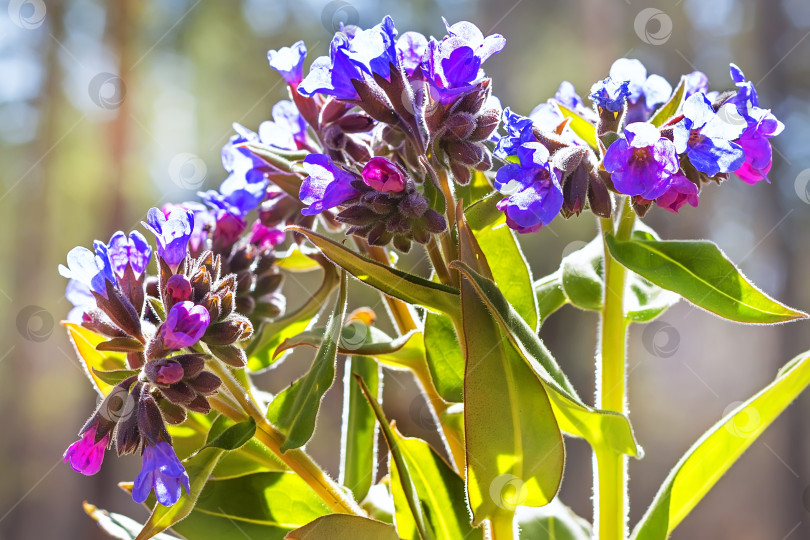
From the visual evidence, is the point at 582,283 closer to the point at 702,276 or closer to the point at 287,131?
the point at 702,276

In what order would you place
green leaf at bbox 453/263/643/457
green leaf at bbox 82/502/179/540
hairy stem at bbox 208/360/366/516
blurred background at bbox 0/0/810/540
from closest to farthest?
1. green leaf at bbox 453/263/643/457
2. hairy stem at bbox 208/360/366/516
3. green leaf at bbox 82/502/179/540
4. blurred background at bbox 0/0/810/540

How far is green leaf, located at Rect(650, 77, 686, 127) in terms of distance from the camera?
65 centimetres

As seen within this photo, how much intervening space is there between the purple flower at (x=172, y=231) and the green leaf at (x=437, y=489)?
0.79 feet

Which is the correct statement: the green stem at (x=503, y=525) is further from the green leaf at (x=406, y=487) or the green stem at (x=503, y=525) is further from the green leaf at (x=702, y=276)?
the green leaf at (x=702, y=276)

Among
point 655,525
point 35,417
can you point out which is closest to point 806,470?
point 655,525

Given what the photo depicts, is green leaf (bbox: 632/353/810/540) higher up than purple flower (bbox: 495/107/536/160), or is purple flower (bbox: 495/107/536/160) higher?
purple flower (bbox: 495/107/536/160)

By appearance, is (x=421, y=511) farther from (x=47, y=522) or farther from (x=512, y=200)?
(x=47, y=522)

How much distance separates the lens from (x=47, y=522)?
5801 millimetres

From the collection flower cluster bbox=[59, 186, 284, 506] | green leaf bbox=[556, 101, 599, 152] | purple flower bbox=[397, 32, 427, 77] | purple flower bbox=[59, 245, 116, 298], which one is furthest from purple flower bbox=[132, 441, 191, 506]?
green leaf bbox=[556, 101, 599, 152]

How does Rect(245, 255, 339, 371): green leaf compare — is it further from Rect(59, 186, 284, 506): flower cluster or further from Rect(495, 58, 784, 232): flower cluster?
Rect(495, 58, 784, 232): flower cluster

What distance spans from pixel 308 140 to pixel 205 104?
5642mm

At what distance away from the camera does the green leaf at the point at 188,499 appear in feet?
1.84

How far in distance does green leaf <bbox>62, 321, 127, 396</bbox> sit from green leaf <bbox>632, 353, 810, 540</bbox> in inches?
20.0

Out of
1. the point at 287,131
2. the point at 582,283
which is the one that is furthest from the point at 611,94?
the point at 287,131
